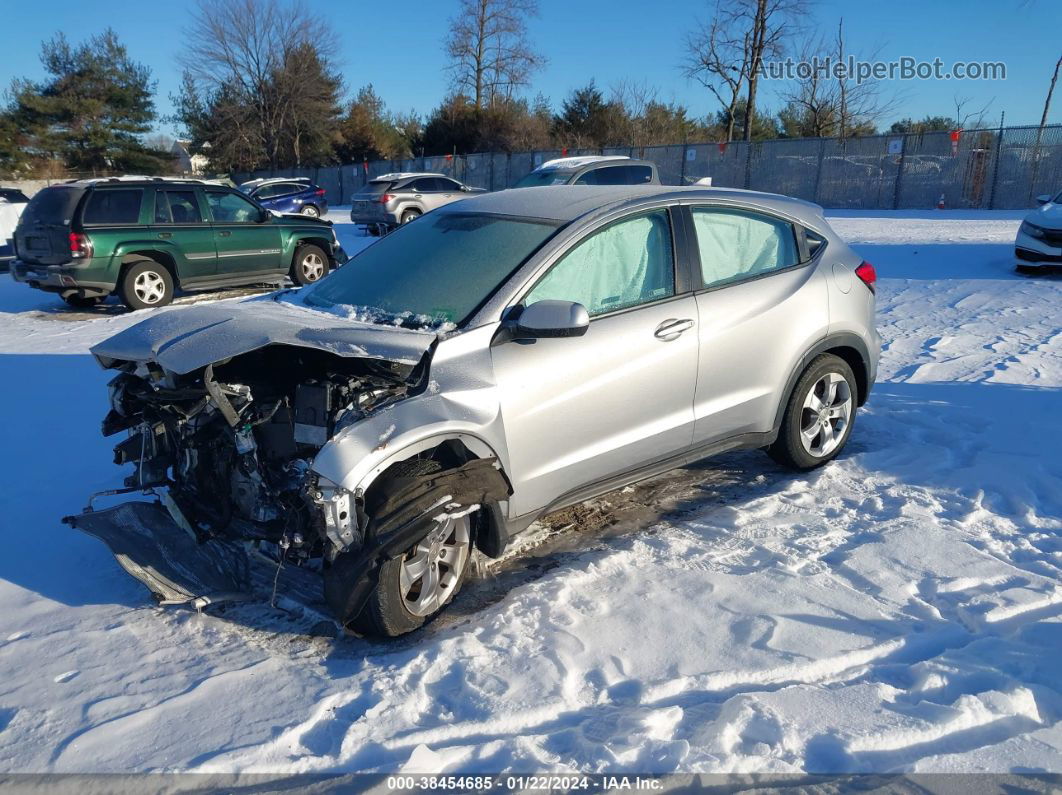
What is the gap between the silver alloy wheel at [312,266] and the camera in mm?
13266

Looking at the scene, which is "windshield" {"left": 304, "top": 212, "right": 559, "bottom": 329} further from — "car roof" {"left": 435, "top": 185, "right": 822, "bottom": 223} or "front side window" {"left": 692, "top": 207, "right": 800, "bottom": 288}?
"front side window" {"left": 692, "top": 207, "right": 800, "bottom": 288}


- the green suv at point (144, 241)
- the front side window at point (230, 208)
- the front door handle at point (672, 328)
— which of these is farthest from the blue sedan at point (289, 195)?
the front door handle at point (672, 328)

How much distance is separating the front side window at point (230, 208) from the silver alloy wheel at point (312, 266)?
3.41ft

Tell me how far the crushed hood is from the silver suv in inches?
665

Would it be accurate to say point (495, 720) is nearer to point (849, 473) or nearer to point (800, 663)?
point (800, 663)

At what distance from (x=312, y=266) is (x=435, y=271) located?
9739mm

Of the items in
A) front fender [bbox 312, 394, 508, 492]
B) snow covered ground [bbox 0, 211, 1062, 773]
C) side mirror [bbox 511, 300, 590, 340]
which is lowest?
snow covered ground [bbox 0, 211, 1062, 773]

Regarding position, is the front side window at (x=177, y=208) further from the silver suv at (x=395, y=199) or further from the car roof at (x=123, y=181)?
the silver suv at (x=395, y=199)

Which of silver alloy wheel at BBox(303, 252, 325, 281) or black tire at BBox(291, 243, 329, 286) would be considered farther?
silver alloy wheel at BBox(303, 252, 325, 281)

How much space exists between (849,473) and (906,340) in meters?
3.72

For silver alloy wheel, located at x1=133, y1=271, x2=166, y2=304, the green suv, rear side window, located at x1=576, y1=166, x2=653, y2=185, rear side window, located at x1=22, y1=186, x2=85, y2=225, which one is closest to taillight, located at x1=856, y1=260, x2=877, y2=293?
the green suv

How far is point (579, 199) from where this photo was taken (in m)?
4.53

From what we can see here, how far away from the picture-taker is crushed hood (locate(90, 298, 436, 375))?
3.45 meters

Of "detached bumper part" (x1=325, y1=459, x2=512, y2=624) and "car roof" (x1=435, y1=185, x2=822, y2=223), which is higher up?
"car roof" (x1=435, y1=185, x2=822, y2=223)
